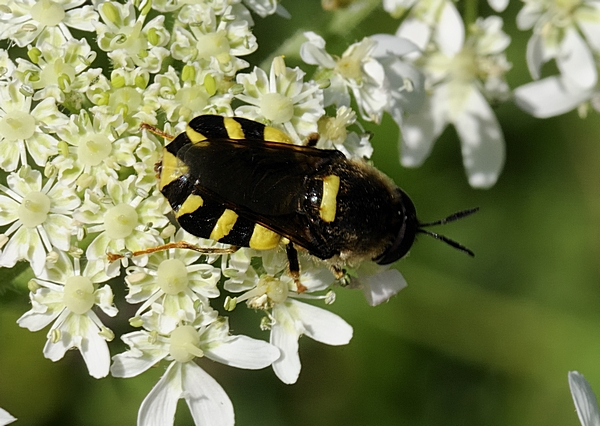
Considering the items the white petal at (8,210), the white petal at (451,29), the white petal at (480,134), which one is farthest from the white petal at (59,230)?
the white petal at (480,134)

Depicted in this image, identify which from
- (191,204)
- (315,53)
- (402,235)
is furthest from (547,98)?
(191,204)

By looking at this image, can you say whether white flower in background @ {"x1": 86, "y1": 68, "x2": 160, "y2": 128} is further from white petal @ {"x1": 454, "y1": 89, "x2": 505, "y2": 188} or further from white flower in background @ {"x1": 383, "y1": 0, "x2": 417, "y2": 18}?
white petal @ {"x1": 454, "y1": 89, "x2": 505, "y2": 188}

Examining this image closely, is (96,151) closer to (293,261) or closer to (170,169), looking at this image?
(170,169)

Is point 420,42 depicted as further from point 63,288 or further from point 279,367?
point 63,288

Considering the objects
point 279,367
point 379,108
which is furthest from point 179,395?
point 379,108

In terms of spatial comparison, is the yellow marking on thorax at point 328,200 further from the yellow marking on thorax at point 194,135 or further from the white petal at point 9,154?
the white petal at point 9,154
